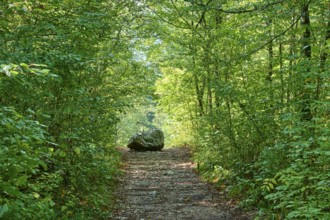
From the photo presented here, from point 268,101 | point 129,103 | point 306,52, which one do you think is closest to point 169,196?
Result: point 129,103

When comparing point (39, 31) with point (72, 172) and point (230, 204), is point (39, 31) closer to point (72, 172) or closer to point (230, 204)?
point (72, 172)

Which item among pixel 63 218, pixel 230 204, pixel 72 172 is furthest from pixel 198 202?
pixel 63 218

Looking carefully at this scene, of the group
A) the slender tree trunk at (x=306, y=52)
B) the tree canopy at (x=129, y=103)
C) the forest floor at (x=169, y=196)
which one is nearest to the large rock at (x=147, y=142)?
the forest floor at (x=169, y=196)

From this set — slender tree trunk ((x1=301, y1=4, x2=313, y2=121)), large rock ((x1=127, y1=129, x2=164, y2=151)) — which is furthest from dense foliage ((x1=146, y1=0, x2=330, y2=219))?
large rock ((x1=127, y1=129, x2=164, y2=151))

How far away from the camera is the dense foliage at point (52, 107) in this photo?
3.00 metres

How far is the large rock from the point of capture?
18263 mm

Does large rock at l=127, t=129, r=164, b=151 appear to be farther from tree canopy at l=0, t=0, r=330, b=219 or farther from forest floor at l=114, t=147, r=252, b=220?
tree canopy at l=0, t=0, r=330, b=219

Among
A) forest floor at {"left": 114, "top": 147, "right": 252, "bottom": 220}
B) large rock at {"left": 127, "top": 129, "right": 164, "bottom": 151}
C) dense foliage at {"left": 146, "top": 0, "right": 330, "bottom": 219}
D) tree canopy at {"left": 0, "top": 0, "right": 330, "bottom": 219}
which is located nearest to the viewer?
tree canopy at {"left": 0, "top": 0, "right": 330, "bottom": 219}

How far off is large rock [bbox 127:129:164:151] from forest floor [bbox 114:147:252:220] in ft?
18.5

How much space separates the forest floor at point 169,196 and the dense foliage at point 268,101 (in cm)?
47

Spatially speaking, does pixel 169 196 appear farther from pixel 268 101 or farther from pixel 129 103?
pixel 268 101

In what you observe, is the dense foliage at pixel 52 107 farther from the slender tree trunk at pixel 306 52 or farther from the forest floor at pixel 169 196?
the slender tree trunk at pixel 306 52

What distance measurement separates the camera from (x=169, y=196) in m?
8.12

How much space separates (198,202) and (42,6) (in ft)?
16.8
